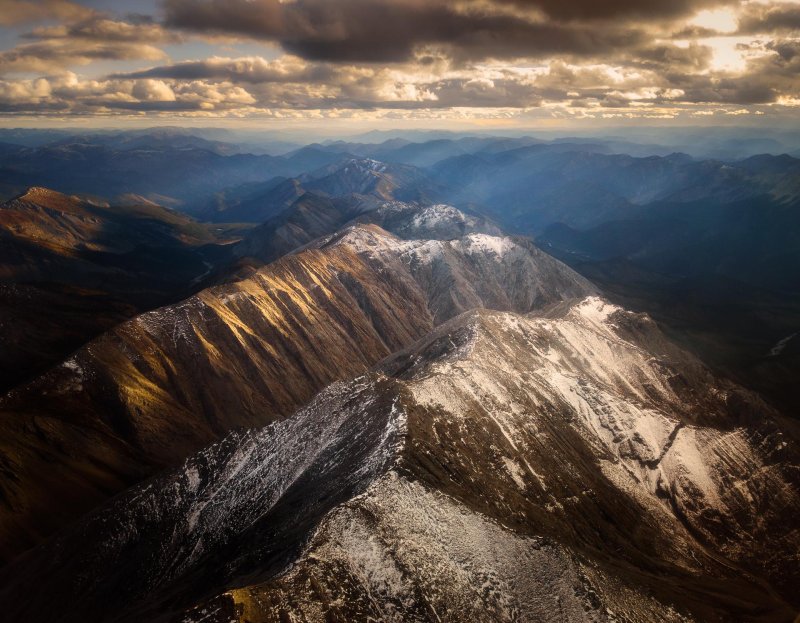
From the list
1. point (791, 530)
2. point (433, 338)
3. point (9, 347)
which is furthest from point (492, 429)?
point (9, 347)

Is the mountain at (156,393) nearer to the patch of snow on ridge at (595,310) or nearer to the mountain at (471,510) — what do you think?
the mountain at (471,510)

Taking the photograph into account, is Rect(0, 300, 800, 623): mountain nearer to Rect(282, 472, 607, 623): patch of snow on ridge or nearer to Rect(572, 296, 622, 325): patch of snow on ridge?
Rect(282, 472, 607, 623): patch of snow on ridge

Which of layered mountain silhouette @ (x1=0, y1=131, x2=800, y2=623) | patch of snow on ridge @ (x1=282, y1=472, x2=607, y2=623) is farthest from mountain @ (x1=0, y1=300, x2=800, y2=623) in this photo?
layered mountain silhouette @ (x1=0, y1=131, x2=800, y2=623)

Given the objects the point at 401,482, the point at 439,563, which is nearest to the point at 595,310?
the point at 401,482

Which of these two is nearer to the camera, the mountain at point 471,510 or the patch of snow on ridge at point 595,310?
the mountain at point 471,510

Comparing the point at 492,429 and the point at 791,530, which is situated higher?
the point at 492,429

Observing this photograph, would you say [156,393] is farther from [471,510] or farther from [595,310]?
[595,310]

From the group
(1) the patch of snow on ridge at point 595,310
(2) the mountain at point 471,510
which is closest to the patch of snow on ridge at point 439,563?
(2) the mountain at point 471,510

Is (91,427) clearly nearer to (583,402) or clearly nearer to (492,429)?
(492,429)
